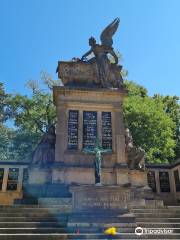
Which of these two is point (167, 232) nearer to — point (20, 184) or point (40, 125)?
point (20, 184)

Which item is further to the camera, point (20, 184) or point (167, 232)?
point (20, 184)

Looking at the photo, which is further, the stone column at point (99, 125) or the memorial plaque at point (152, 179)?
the memorial plaque at point (152, 179)

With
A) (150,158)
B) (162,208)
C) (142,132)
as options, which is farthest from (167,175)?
(162,208)

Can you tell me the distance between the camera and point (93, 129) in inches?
619

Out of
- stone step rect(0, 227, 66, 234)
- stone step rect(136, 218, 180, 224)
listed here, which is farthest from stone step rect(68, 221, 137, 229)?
stone step rect(136, 218, 180, 224)

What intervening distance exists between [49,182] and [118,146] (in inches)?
160

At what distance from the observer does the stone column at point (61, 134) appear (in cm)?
1471

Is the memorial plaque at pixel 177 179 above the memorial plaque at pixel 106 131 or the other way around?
the other way around

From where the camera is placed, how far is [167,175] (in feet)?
74.0

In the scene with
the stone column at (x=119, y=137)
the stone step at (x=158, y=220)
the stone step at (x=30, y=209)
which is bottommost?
the stone step at (x=158, y=220)

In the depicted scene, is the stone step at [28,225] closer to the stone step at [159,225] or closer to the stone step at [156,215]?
the stone step at [159,225]

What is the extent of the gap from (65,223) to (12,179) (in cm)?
1320

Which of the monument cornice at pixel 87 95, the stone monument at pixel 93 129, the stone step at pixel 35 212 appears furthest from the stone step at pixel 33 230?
the monument cornice at pixel 87 95

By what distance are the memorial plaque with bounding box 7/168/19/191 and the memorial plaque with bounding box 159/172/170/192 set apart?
11.1 m
